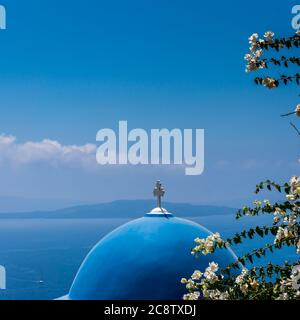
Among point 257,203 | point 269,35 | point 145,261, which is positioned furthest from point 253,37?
point 145,261

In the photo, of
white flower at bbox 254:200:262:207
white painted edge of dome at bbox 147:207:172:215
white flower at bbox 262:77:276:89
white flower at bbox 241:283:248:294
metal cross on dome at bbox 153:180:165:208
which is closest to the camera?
white flower at bbox 262:77:276:89

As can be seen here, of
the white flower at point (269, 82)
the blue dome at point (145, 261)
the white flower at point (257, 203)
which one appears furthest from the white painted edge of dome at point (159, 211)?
the white flower at point (269, 82)

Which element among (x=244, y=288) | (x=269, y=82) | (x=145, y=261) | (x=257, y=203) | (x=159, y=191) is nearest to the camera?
(x=269, y=82)

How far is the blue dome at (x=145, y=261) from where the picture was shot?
24.6ft

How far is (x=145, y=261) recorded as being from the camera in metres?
7.61

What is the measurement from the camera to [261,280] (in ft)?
19.0

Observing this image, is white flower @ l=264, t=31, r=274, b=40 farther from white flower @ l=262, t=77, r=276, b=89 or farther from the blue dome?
the blue dome

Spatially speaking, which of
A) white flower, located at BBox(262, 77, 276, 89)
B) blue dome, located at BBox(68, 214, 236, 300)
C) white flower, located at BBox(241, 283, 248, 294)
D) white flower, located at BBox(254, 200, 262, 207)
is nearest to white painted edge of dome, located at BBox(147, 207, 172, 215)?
blue dome, located at BBox(68, 214, 236, 300)

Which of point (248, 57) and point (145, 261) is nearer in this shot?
point (248, 57)

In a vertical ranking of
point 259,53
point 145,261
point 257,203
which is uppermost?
point 259,53

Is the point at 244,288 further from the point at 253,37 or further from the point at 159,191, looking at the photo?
the point at 159,191

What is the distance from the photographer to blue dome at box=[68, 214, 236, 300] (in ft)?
24.6
